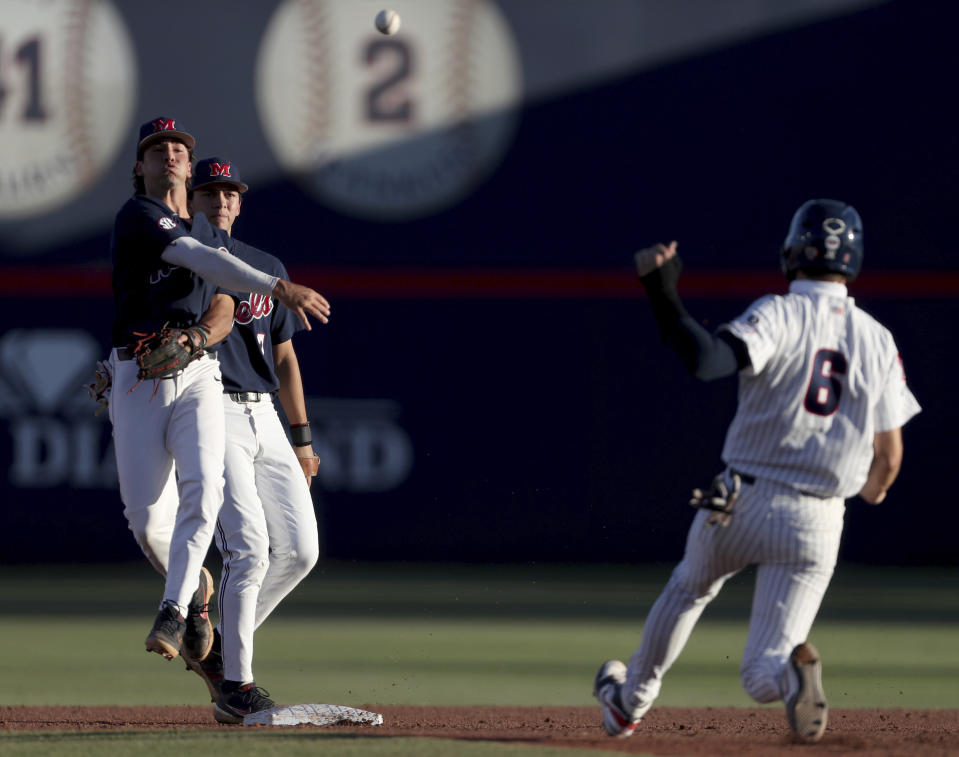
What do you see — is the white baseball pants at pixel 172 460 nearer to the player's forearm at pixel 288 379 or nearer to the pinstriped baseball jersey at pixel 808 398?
the player's forearm at pixel 288 379

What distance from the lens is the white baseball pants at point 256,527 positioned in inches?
195

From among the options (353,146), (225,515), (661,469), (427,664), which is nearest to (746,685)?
(225,515)

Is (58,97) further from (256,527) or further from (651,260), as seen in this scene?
(651,260)

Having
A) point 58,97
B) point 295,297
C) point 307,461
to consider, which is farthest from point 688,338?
point 58,97

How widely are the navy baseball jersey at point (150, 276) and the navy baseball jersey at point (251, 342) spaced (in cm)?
21

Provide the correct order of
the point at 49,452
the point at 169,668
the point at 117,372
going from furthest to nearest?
the point at 49,452, the point at 169,668, the point at 117,372

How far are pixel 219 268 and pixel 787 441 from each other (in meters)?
1.75

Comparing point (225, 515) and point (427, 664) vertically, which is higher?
point (225, 515)

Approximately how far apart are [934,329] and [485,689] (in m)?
6.61

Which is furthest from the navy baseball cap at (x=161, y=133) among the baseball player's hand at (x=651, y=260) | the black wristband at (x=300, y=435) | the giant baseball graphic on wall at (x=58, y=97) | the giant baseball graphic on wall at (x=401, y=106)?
the giant baseball graphic on wall at (x=58, y=97)

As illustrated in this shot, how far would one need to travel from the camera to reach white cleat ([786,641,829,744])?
4.09m

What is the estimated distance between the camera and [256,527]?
4.99 m

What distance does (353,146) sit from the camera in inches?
484

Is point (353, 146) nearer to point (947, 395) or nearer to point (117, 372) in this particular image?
point (947, 395)
